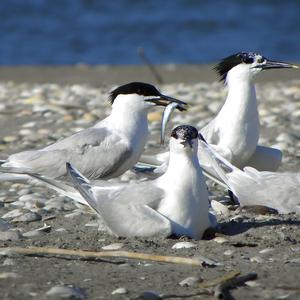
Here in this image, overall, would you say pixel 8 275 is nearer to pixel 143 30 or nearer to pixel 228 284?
pixel 228 284

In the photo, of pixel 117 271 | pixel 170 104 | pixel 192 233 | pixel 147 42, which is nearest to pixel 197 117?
pixel 170 104

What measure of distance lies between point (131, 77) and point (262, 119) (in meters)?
4.07

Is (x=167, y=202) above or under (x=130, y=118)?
under

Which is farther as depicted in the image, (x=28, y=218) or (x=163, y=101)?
(x=163, y=101)

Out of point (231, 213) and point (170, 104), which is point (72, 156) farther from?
point (231, 213)

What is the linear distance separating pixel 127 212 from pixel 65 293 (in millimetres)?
1065

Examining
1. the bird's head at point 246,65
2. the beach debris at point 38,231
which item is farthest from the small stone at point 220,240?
the bird's head at point 246,65

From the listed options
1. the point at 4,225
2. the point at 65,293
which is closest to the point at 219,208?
the point at 4,225

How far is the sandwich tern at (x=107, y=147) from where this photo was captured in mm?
6094

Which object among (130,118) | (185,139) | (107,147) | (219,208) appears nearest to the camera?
(185,139)

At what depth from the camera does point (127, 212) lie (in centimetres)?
498

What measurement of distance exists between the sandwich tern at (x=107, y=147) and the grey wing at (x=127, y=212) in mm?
951

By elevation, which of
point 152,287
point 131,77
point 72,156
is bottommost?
point 152,287

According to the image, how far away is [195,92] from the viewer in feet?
35.2
